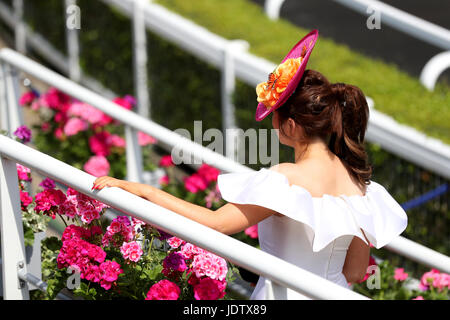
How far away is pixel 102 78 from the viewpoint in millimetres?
7973

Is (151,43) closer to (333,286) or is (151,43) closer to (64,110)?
(64,110)

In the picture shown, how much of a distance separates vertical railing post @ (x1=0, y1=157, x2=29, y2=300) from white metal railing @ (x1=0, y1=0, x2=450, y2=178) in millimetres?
2920

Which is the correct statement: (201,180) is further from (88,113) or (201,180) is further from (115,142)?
(88,113)

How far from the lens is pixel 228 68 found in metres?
6.32

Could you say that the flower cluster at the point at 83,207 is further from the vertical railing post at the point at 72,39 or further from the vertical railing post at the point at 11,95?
the vertical railing post at the point at 72,39

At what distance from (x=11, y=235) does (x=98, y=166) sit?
8.52 feet

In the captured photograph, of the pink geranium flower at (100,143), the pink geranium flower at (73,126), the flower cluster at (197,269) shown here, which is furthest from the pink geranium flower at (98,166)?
the flower cluster at (197,269)

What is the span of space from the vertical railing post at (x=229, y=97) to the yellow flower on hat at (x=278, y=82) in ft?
10.9

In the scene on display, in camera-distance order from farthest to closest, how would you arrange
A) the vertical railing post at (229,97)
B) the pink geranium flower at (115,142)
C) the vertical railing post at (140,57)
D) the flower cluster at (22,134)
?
the vertical railing post at (140,57) < the vertical railing post at (229,97) < the pink geranium flower at (115,142) < the flower cluster at (22,134)

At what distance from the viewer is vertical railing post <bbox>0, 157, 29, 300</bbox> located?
306 centimetres

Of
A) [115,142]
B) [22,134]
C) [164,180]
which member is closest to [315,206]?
[22,134]

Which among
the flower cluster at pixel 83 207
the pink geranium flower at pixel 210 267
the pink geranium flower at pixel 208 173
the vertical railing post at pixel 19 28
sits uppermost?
the vertical railing post at pixel 19 28

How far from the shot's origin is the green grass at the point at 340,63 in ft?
20.0

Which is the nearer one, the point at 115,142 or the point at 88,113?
the point at 88,113
